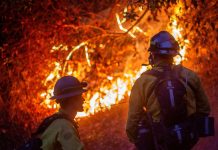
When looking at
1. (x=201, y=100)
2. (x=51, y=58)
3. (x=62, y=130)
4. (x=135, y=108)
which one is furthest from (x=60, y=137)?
(x=51, y=58)

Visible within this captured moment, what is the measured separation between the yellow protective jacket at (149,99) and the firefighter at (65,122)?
81cm

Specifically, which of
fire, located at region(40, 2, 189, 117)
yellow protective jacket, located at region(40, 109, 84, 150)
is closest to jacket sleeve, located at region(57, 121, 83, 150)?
yellow protective jacket, located at region(40, 109, 84, 150)

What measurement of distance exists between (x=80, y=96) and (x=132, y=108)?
90 centimetres

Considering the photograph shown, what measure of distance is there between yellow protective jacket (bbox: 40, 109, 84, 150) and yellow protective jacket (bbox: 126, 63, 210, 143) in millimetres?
1127

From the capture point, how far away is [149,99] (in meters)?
5.31

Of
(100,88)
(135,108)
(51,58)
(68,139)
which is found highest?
(51,58)

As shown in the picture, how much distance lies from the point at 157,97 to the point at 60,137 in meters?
1.30

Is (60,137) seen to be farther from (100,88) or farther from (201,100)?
(100,88)

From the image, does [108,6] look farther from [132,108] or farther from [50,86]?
[132,108]

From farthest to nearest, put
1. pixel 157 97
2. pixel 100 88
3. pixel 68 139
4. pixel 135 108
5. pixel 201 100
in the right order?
pixel 100 88 < pixel 201 100 < pixel 135 108 < pixel 157 97 < pixel 68 139

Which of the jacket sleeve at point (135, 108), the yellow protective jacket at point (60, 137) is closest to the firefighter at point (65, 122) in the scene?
the yellow protective jacket at point (60, 137)

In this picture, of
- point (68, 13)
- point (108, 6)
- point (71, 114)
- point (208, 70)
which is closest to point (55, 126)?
point (71, 114)

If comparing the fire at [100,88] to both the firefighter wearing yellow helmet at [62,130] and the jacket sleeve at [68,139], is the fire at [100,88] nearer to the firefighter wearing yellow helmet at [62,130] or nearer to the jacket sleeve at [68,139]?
the firefighter wearing yellow helmet at [62,130]

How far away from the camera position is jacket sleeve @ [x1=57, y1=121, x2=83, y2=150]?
14.3 feet
